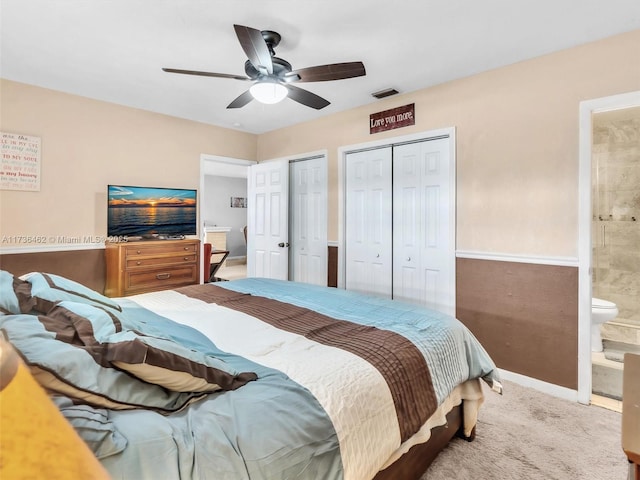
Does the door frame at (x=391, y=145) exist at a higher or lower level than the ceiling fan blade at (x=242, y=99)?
lower

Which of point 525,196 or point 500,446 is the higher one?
point 525,196

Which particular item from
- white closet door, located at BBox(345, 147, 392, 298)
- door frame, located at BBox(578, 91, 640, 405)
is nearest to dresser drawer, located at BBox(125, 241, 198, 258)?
white closet door, located at BBox(345, 147, 392, 298)

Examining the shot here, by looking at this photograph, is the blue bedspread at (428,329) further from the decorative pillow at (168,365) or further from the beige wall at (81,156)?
the beige wall at (81,156)

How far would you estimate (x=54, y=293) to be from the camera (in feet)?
4.86

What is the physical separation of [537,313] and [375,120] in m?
2.40

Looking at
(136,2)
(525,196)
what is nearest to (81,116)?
(136,2)

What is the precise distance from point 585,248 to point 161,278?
3.84m

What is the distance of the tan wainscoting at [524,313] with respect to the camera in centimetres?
257

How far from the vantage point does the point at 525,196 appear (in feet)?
9.07

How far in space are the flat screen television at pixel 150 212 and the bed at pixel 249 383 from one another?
7.10 feet

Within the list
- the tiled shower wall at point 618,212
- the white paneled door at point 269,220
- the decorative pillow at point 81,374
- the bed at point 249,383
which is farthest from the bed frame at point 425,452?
the tiled shower wall at point 618,212

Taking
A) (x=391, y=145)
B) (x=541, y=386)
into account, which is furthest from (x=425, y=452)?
(x=391, y=145)

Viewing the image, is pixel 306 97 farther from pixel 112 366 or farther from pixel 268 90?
pixel 112 366

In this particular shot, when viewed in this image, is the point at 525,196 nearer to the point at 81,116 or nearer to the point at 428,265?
the point at 428,265
